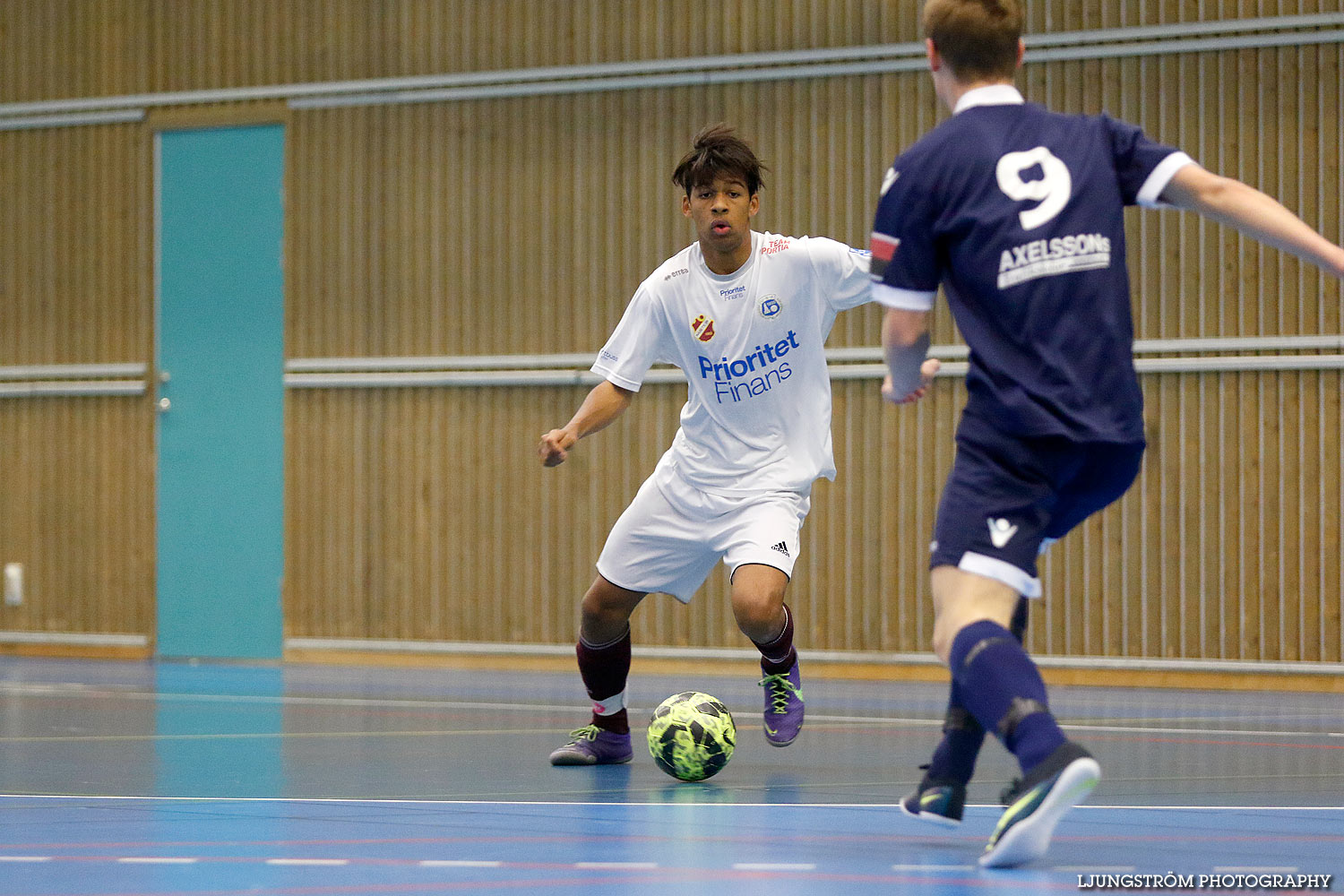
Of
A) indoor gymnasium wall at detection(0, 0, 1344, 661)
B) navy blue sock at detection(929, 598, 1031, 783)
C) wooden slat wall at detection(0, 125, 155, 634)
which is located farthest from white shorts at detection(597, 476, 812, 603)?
wooden slat wall at detection(0, 125, 155, 634)

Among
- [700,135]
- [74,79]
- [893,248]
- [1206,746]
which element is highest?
[74,79]

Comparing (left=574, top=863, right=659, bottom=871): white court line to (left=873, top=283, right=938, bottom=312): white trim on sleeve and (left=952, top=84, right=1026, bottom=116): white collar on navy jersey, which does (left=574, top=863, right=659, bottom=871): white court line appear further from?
(left=952, top=84, right=1026, bottom=116): white collar on navy jersey

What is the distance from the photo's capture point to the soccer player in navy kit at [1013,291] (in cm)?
365

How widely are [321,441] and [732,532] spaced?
8212 millimetres

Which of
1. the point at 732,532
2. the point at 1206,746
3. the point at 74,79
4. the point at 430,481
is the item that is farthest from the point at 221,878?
the point at 74,79

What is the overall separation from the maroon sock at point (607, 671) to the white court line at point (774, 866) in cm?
237

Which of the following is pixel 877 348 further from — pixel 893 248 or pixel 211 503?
pixel 893 248

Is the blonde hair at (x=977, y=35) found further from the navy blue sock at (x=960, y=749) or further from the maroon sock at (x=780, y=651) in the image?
the maroon sock at (x=780, y=651)

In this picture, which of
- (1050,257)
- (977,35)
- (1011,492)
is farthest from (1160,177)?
(1011,492)

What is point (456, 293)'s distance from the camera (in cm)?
1345

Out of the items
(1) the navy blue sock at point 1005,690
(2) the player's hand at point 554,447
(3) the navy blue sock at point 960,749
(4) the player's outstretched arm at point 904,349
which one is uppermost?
(4) the player's outstretched arm at point 904,349

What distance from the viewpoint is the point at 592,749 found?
20.7 ft

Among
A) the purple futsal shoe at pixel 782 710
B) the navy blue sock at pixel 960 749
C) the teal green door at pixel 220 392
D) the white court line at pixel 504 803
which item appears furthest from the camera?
the teal green door at pixel 220 392

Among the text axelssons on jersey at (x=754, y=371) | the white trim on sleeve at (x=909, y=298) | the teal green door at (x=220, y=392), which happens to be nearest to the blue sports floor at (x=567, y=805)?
the white trim on sleeve at (x=909, y=298)
